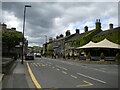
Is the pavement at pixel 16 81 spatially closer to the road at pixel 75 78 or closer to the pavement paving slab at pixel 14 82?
the pavement paving slab at pixel 14 82

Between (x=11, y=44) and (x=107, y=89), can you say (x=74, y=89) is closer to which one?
(x=107, y=89)

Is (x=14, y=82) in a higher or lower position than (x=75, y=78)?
higher

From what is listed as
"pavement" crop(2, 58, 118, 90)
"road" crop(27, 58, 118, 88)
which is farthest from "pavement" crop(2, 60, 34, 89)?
"road" crop(27, 58, 118, 88)

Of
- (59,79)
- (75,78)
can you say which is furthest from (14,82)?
(75,78)

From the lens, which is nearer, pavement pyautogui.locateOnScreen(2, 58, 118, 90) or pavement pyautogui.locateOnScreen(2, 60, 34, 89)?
pavement pyautogui.locateOnScreen(2, 60, 34, 89)

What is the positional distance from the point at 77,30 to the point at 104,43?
143 feet

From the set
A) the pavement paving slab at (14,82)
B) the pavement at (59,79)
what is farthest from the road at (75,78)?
the pavement paving slab at (14,82)

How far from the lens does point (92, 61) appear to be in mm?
27766

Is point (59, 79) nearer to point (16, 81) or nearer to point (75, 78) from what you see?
point (75, 78)

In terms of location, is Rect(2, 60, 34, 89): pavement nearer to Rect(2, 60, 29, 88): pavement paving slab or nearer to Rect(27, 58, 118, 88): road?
Rect(2, 60, 29, 88): pavement paving slab

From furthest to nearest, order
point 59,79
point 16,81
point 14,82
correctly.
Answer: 1. point 59,79
2. point 16,81
3. point 14,82

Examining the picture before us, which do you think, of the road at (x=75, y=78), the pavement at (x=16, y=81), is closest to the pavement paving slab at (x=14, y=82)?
the pavement at (x=16, y=81)

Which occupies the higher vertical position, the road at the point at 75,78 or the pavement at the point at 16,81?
the pavement at the point at 16,81

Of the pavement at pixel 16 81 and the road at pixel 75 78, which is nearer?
the pavement at pixel 16 81
